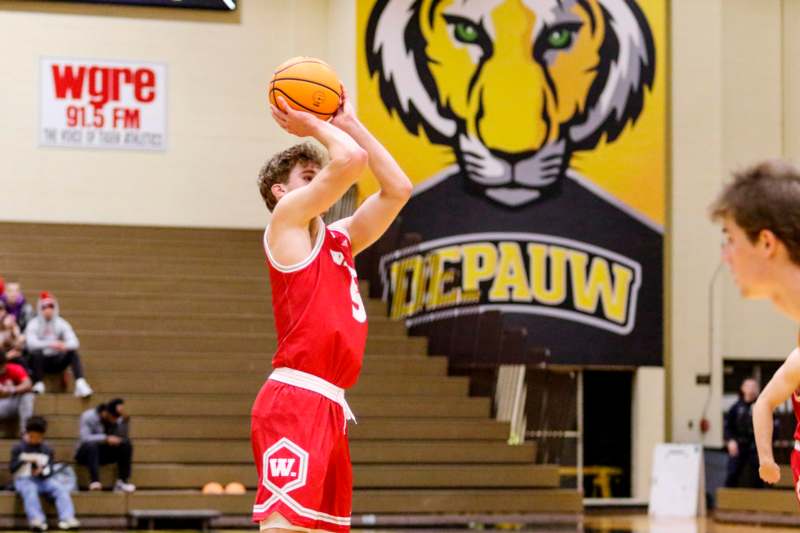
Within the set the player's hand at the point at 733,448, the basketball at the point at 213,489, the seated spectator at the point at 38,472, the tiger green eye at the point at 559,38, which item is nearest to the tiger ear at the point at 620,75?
the tiger green eye at the point at 559,38

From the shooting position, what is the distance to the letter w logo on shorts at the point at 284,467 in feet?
16.0

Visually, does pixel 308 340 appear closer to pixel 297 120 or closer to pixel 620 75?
pixel 297 120

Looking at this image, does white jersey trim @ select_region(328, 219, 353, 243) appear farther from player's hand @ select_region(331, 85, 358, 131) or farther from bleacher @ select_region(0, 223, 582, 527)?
bleacher @ select_region(0, 223, 582, 527)

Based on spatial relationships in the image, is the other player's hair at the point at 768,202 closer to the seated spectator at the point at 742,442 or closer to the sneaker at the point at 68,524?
the sneaker at the point at 68,524

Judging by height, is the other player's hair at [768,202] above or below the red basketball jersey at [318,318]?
above

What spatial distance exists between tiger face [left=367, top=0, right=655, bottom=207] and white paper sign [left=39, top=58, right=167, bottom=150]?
11.4ft

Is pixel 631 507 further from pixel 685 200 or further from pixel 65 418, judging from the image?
pixel 65 418

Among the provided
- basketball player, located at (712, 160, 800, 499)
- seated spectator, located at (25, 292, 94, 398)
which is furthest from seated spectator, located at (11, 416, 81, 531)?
basketball player, located at (712, 160, 800, 499)

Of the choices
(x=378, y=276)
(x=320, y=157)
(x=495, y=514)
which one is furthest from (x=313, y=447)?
(x=378, y=276)

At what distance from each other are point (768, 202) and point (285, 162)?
261cm

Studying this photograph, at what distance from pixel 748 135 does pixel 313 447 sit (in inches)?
666

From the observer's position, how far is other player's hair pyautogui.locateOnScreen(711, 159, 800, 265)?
9.47ft

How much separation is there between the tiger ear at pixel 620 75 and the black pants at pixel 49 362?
8155 mm

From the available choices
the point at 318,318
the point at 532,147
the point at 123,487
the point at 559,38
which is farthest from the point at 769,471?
the point at 559,38
